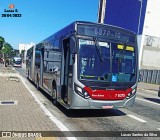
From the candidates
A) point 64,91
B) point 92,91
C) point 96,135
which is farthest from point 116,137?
point 64,91

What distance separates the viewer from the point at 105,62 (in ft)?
32.6

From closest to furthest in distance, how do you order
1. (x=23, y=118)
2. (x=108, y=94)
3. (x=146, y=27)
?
(x=23, y=118) < (x=108, y=94) < (x=146, y=27)

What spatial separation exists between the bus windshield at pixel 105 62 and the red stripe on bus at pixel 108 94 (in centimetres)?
37

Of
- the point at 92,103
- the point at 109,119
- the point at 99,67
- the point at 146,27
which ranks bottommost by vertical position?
the point at 109,119

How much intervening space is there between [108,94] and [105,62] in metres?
1.08

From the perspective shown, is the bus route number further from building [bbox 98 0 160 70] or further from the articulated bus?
building [bbox 98 0 160 70]

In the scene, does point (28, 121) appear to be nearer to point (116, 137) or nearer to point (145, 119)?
point (116, 137)

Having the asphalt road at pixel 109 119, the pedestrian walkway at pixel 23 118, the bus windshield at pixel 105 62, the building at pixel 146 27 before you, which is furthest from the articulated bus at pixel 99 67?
the building at pixel 146 27

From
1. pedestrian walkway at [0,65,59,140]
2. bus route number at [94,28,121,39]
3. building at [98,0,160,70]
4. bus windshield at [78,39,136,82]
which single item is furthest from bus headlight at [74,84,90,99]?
building at [98,0,160,70]

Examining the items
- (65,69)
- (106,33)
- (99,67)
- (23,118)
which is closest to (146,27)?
(65,69)

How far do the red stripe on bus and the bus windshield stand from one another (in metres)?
0.37

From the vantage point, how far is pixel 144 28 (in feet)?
175

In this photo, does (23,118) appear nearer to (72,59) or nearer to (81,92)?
(81,92)

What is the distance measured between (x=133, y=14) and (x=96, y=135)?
2053 inches
